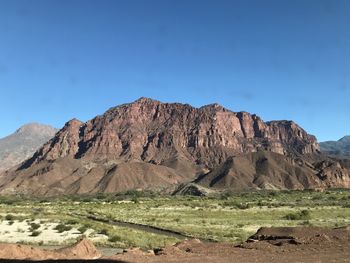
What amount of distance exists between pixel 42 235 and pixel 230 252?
67.6ft

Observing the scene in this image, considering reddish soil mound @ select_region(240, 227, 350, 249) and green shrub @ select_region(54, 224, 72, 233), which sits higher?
green shrub @ select_region(54, 224, 72, 233)

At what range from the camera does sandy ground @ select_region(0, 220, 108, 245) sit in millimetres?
37344

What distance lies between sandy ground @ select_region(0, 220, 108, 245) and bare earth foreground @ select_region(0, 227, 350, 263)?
1087cm

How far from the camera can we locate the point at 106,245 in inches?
1378

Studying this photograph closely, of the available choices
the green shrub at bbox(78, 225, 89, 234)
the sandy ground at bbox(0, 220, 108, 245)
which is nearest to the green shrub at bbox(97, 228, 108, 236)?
the sandy ground at bbox(0, 220, 108, 245)

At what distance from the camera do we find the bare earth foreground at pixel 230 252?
22.2 meters

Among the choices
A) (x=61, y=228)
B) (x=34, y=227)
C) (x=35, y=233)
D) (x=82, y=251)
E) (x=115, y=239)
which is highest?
(x=34, y=227)

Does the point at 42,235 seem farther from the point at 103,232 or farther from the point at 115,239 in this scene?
the point at 115,239

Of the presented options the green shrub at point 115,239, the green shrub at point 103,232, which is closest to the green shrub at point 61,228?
the green shrub at point 103,232

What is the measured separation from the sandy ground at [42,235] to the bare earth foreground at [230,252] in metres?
10.9

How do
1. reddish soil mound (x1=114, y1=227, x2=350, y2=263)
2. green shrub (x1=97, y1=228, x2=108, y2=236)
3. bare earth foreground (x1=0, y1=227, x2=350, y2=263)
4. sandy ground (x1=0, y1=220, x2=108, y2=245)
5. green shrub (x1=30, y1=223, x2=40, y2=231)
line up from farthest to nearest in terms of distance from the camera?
green shrub (x1=30, y1=223, x2=40, y2=231) < green shrub (x1=97, y1=228, x2=108, y2=236) < sandy ground (x1=0, y1=220, x2=108, y2=245) < bare earth foreground (x1=0, y1=227, x2=350, y2=263) < reddish soil mound (x1=114, y1=227, x2=350, y2=263)

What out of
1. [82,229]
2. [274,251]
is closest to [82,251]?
[274,251]

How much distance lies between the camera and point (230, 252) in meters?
24.7

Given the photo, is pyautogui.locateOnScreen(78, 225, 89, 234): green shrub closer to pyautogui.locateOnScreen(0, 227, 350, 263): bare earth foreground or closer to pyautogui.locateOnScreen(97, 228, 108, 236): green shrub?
pyautogui.locateOnScreen(97, 228, 108, 236): green shrub
